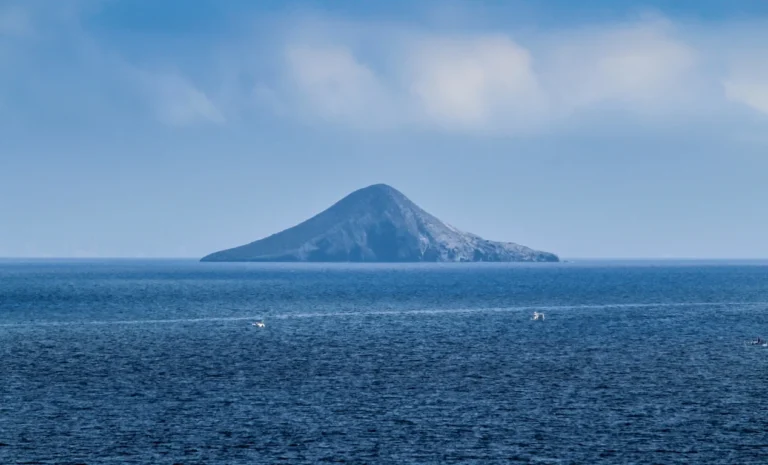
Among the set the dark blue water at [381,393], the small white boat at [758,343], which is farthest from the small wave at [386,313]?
the small white boat at [758,343]

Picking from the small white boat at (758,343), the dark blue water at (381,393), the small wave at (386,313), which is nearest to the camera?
the dark blue water at (381,393)

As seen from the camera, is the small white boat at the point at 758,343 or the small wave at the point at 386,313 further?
the small wave at the point at 386,313

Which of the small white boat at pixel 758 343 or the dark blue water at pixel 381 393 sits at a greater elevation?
the small white boat at pixel 758 343

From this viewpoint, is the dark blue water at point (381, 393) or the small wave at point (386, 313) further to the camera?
the small wave at point (386, 313)

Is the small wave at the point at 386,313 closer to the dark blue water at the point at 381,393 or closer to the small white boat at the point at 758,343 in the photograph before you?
the dark blue water at the point at 381,393

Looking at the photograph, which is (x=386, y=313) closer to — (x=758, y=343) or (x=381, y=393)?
(x=758, y=343)

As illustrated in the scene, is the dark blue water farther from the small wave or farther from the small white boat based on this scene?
the small wave

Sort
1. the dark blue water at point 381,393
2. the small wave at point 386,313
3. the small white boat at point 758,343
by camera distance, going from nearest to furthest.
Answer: the dark blue water at point 381,393 → the small white boat at point 758,343 → the small wave at point 386,313

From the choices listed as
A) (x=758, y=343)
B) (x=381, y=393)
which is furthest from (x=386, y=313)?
(x=381, y=393)

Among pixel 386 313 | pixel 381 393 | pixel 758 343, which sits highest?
pixel 386 313

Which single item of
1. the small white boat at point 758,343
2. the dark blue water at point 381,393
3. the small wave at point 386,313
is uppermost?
the small wave at point 386,313

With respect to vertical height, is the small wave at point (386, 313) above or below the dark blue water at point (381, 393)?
above

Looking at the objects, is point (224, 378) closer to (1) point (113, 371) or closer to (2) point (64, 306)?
(1) point (113, 371)
